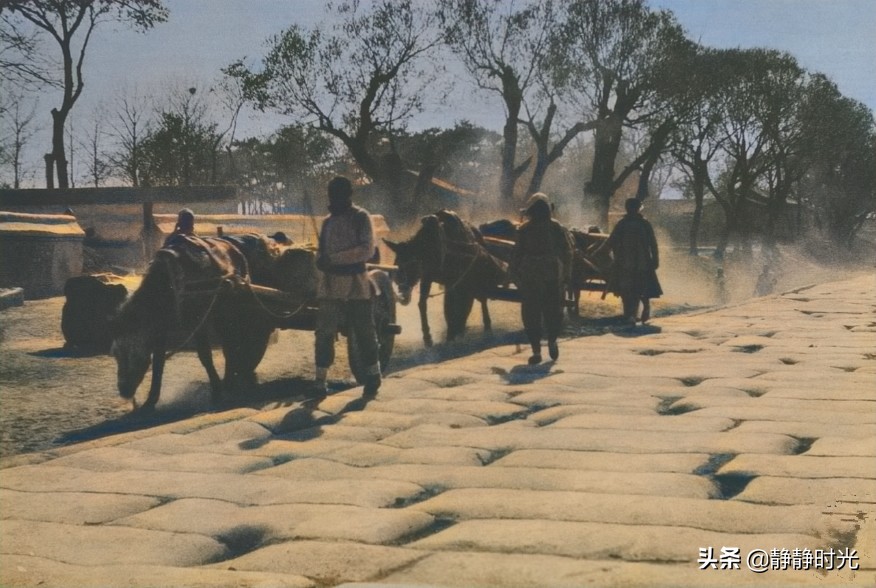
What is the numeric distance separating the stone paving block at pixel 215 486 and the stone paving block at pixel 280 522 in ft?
0.49

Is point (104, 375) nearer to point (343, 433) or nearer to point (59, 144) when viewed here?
point (343, 433)

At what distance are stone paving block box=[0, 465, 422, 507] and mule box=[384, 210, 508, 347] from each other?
6679mm

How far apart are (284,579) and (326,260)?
4.73 metres

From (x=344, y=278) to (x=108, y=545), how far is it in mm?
4111

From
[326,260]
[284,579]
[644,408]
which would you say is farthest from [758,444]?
[326,260]

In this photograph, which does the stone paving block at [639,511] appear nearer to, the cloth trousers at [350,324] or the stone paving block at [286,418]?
the stone paving block at [286,418]

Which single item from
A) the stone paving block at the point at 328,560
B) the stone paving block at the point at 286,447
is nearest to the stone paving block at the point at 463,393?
the stone paving block at the point at 286,447

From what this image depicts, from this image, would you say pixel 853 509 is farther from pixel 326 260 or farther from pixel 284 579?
pixel 326 260

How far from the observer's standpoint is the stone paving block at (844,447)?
18.8 feet

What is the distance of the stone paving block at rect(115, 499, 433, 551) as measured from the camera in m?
4.44

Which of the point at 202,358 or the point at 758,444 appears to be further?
the point at 202,358

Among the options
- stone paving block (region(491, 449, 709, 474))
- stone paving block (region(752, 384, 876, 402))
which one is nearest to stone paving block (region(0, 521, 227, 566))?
stone paving block (region(491, 449, 709, 474))

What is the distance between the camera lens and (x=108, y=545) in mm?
4512

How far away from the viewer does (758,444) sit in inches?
236
